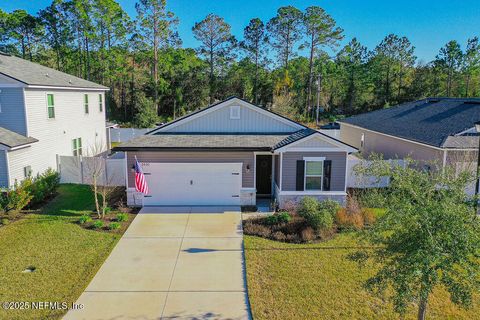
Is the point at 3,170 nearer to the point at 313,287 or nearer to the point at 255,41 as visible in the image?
the point at 313,287

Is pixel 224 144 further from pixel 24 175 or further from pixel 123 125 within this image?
pixel 123 125

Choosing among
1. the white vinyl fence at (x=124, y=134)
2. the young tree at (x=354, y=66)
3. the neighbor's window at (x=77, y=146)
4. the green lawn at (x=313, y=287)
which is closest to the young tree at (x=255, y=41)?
the young tree at (x=354, y=66)

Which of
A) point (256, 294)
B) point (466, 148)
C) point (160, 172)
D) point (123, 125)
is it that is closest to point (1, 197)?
point (160, 172)

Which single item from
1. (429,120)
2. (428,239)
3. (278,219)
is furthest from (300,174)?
(429,120)

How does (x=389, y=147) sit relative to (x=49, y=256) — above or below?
above

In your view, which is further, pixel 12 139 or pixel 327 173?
pixel 12 139

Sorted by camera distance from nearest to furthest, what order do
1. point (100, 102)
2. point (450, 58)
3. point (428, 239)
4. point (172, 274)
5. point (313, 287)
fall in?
point (428, 239), point (313, 287), point (172, 274), point (100, 102), point (450, 58)

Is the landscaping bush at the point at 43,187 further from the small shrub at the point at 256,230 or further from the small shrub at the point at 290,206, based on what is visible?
the small shrub at the point at 290,206

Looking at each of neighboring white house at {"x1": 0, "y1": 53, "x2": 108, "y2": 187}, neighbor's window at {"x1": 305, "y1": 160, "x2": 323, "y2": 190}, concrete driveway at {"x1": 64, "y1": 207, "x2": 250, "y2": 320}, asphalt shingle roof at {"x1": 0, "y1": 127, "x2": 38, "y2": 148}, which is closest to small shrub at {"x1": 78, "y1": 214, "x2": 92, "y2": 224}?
concrete driveway at {"x1": 64, "y1": 207, "x2": 250, "y2": 320}
